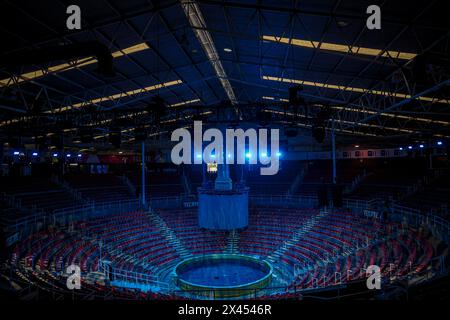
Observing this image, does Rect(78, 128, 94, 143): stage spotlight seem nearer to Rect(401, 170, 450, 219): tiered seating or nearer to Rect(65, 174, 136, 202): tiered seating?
Rect(65, 174, 136, 202): tiered seating

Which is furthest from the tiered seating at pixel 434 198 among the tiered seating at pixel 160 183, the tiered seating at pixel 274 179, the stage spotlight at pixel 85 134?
the stage spotlight at pixel 85 134

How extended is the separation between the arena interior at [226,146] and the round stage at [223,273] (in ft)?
0.47

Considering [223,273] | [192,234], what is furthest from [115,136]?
[223,273]

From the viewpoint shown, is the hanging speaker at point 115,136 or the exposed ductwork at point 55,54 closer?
the exposed ductwork at point 55,54

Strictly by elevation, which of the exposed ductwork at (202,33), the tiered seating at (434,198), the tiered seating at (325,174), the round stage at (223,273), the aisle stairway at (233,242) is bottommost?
the round stage at (223,273)

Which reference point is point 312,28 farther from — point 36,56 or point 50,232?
point 50,232

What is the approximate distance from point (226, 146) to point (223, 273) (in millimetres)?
9438

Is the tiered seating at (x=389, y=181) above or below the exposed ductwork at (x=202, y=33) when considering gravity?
below

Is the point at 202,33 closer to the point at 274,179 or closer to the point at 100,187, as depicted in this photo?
the point at 100,187

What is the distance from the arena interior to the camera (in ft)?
35.3

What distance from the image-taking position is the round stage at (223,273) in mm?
16578

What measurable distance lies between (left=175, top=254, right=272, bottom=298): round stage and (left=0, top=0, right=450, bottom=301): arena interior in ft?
0.47

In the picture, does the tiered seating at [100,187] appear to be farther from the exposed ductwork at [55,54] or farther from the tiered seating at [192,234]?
the exposed ductwork at [55,54]

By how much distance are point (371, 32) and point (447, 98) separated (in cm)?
813
